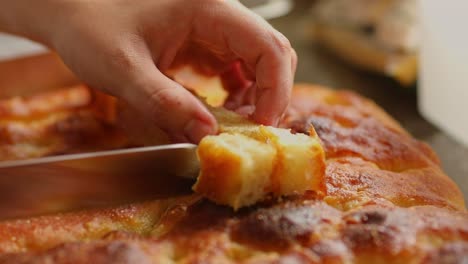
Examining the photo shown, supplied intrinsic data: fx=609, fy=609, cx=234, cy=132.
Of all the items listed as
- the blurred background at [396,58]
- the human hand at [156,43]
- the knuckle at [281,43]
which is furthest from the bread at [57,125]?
the blurred background at [396,58]

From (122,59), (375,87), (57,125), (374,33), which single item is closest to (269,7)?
(374,33)

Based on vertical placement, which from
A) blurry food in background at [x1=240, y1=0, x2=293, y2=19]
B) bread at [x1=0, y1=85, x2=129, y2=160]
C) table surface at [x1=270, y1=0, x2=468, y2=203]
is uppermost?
blurry food in background at [x1=240, y1=0, x2=293, y2=19]

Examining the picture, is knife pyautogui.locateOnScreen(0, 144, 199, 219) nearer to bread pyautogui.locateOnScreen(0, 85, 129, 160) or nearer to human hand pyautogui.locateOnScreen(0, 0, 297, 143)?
human hand pyautogui.locateOnScreen(0, 0, 297, 143)

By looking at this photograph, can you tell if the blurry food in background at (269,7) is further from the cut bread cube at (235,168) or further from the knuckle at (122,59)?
the cut bread cube at (235,168)

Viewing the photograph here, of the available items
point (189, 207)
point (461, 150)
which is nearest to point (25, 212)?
point (189, 207)

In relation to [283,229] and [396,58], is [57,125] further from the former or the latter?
[396,58]

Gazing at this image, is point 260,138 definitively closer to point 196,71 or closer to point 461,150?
point 196,71

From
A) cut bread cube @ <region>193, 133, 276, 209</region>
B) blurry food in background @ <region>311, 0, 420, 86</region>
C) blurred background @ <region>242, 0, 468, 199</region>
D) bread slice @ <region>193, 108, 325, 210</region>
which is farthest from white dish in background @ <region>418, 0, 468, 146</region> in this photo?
cut bread cube @ <region>193, 133, 276, 209</region>
